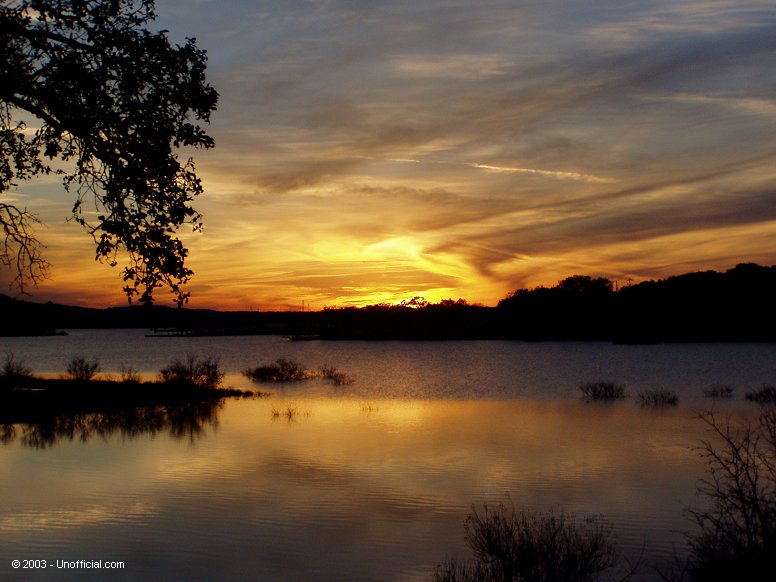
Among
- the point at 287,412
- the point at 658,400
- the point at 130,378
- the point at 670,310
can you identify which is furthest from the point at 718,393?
the point at 670,310

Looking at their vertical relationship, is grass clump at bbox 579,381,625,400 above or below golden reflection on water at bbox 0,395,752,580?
above

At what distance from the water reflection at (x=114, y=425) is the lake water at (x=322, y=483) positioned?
14cm

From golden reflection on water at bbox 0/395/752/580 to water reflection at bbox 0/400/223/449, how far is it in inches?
31.9

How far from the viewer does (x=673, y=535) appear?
1491cm

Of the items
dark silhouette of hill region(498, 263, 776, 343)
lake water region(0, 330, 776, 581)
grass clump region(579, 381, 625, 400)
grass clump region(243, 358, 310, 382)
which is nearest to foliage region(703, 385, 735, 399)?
lake water region(0, 330, 776, 581)

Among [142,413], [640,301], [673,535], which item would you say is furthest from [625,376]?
[640,301]

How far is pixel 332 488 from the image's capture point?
20.3 m

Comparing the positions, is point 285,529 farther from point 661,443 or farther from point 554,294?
point 554,294

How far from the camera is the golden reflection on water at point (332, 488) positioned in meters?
14.5

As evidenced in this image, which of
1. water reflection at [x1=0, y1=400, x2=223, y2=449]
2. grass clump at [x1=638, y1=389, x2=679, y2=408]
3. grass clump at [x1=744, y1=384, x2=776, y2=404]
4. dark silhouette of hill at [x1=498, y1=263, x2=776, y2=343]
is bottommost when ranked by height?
water reflection at [x1=0, y1=400, x2=223, y2=449]

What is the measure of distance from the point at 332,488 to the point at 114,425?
1581cm

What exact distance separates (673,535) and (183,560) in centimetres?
960

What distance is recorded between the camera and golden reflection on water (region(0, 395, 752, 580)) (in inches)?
569

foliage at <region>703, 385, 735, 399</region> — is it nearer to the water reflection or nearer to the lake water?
the lake water
